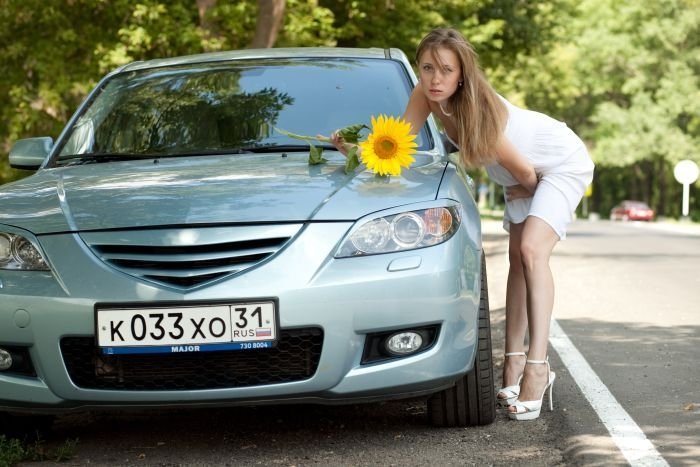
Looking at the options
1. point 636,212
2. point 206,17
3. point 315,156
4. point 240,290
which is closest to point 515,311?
point 315,156

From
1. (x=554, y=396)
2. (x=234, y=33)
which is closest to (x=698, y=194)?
(x=234, y=33)

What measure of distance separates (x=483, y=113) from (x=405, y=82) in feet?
2.97

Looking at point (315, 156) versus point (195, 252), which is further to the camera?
point (315, 156)

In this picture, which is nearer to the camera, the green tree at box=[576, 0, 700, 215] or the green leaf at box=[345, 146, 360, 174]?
the green leaf at box=[345, 146, 360, 174]

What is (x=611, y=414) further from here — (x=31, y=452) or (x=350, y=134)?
(x=31, y=452)

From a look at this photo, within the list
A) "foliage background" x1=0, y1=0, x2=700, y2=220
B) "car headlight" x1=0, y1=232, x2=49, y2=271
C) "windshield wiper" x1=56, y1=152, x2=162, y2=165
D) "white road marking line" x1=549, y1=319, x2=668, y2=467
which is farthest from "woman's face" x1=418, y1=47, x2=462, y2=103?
"foliage background" x1=0, y1=0, x2=700, y2=220

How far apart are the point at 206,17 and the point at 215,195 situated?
42.6 ft

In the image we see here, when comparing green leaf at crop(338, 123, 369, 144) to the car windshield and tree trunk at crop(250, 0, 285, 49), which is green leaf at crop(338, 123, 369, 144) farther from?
tree trunk at crop(250, 0, 285, 49)

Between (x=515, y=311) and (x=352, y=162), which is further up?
(x=352, y=162)

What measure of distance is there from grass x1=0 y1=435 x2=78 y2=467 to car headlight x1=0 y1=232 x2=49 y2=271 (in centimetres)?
71

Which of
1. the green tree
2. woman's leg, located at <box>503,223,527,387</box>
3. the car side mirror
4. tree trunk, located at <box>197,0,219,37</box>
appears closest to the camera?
woman's leg, located at <box>503,223,527,387</box>

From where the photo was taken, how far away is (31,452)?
4.66 metres

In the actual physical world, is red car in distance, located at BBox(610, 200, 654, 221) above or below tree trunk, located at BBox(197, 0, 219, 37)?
below

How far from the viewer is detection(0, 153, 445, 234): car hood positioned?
4359 mm
